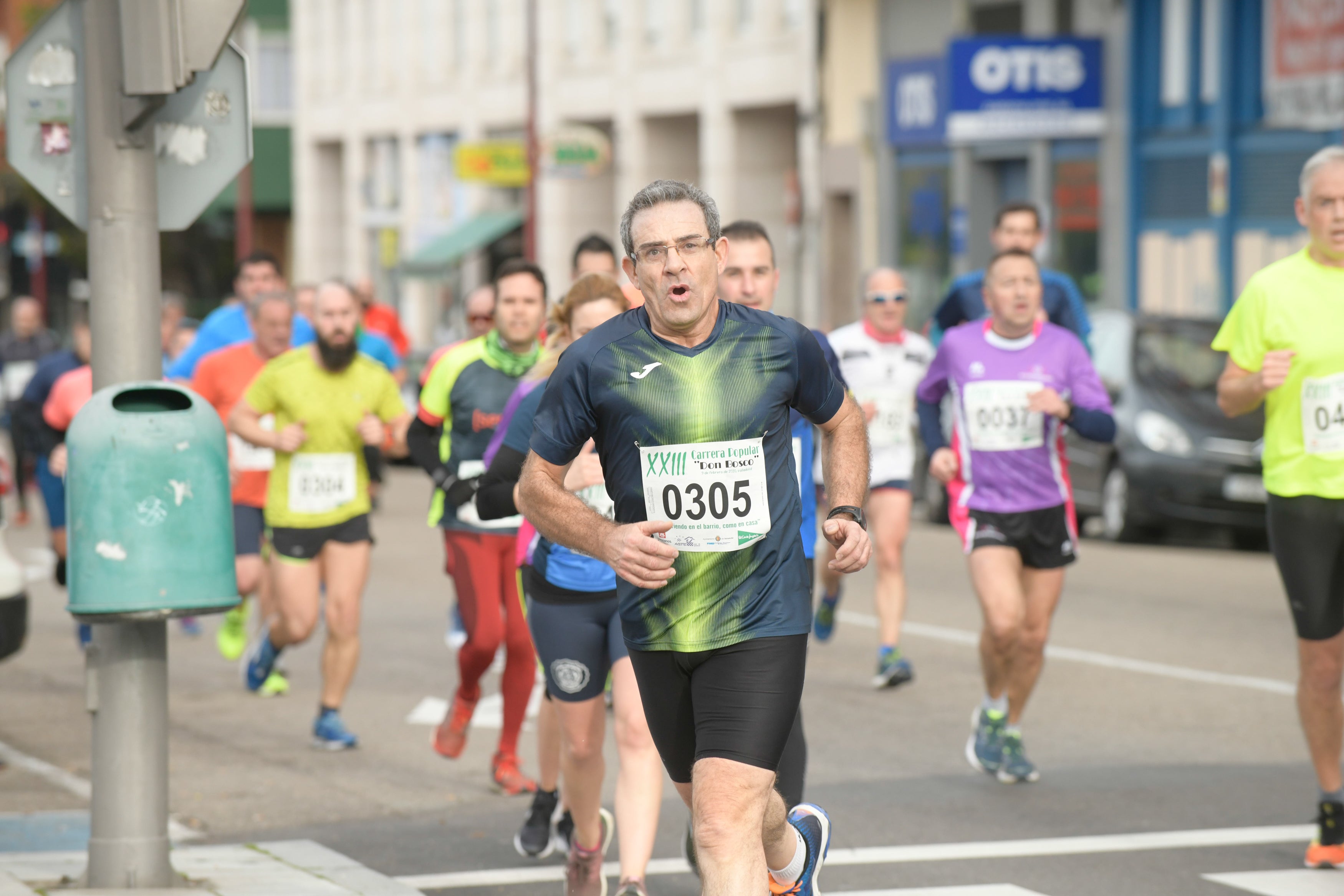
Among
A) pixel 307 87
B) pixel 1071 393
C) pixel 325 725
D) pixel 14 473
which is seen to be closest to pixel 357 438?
pixel 325 725

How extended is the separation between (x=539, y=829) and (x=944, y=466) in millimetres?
2439

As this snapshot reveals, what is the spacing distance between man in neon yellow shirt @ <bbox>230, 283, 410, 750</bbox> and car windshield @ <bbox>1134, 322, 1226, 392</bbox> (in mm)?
8581

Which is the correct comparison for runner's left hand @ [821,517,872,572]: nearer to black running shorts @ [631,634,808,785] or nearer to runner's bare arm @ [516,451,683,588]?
black running shorts @ [631,634,808,785]

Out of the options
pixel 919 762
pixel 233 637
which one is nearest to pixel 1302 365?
pixel 919 762

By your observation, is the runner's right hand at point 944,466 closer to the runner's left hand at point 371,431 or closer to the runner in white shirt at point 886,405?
the runner in white shirt at point 886,405

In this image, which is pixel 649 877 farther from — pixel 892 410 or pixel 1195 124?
pixel 1195 124

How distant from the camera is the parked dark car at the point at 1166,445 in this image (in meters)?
15.9

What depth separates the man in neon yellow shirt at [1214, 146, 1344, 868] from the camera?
6664mm

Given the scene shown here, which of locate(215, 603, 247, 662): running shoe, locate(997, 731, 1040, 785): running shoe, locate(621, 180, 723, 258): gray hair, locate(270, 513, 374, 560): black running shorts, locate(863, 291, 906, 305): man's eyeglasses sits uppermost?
locate(621, 180, 723, 258): gray hair

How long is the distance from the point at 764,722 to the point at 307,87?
50.4 metres

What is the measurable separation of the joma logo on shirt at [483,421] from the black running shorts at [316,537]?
1176 mm

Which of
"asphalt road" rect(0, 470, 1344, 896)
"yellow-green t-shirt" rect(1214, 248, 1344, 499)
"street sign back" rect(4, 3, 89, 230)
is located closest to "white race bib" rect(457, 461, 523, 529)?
"asphalt road" rect(0, 470, 1344, 896)

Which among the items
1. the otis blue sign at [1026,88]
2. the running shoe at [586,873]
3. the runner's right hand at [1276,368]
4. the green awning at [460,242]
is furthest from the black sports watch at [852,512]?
the green awning at [460,242]

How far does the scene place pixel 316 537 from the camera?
9.49 meters
